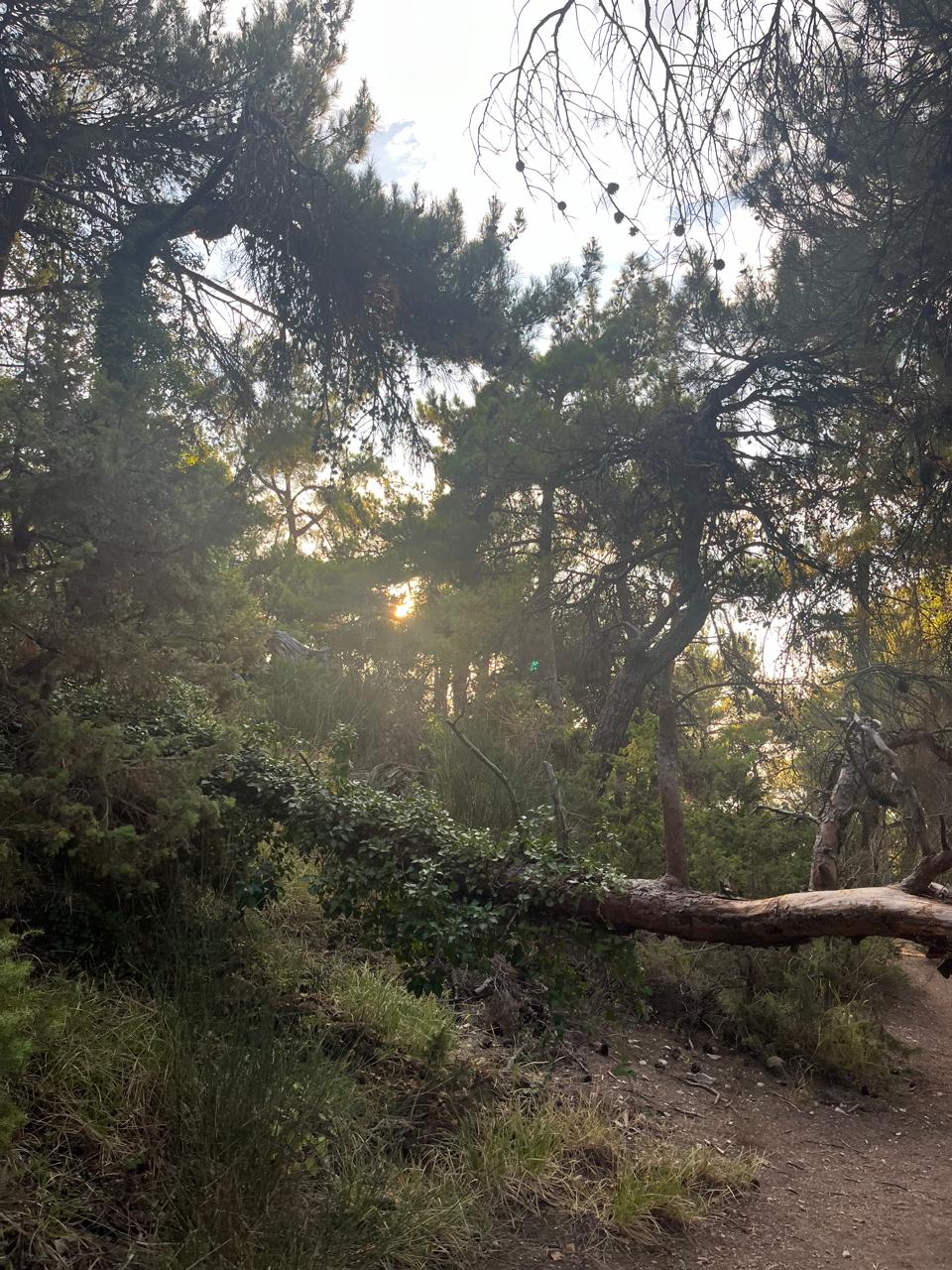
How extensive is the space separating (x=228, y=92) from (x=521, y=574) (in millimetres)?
6147

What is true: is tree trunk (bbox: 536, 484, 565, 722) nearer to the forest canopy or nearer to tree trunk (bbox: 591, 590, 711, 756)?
the forest canopy

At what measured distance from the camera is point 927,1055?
6406mm

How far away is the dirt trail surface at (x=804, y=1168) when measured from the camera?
12.1 feet

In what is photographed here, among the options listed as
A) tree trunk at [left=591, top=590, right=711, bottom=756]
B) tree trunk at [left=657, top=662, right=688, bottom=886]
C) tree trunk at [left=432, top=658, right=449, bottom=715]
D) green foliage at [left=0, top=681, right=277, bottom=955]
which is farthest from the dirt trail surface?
tree trunk at [left=432, top=658, right=449, bottom=715]

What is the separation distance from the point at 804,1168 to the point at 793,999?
1.68 meters

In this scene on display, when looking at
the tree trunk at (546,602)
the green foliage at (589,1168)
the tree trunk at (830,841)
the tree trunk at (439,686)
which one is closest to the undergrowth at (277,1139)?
the green foliage at (589,1168)

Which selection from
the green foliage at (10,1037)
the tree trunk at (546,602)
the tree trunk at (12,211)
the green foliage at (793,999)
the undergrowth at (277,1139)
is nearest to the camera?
the green foliage at (10,1037)

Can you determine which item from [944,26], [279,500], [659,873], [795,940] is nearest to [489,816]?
[659,873]

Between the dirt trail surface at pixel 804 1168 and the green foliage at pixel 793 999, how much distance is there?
0.23 meters

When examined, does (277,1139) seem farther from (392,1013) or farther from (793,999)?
(793,999)

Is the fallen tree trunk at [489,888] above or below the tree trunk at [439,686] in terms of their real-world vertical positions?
below

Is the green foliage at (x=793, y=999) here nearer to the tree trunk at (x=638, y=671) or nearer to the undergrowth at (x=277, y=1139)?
the undergrowth at (x=277, y=1139)

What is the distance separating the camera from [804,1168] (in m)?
4.60

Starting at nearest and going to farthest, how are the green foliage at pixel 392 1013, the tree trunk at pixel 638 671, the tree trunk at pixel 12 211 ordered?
the green foliage at pixel 392 1013 → the tree trunk at pixel 12 211 → the tree trunk at pixel 638 671
